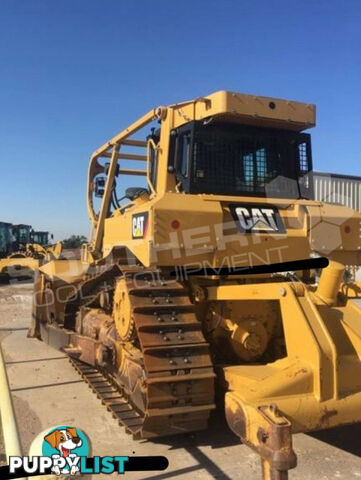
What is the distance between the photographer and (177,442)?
14.5 feet

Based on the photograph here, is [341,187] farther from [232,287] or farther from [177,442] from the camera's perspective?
[177,442]

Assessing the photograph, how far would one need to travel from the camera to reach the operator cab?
489 centimetres

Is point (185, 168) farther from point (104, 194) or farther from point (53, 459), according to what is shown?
point (53, 459)

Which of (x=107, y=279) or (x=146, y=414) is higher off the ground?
(x=107, y=279)

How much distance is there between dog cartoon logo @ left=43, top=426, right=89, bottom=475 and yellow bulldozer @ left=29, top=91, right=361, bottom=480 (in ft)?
3.84

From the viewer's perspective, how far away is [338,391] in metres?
3.57

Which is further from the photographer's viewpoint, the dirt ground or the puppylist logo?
the dirt ground

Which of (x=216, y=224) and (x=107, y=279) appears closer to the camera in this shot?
(x=216, y=224)

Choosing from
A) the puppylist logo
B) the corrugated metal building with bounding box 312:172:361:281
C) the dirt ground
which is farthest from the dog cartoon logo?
the corrugated metal building with bounding box 312:172:361:281

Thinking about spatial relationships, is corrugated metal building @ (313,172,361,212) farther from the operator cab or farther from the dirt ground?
the dirt ground

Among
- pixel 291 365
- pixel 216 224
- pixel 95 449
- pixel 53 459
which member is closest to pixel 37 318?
pixel 95 449

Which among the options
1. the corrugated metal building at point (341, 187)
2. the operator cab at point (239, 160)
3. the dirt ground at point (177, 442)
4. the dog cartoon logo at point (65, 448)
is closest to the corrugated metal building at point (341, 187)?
the corrugated metal building at point (341, 187)

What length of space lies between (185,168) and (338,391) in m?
2.47

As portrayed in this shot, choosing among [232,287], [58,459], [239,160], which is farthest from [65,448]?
[239,160]
